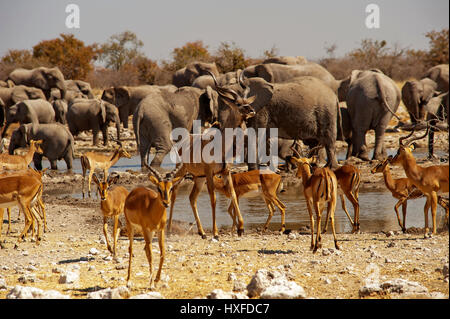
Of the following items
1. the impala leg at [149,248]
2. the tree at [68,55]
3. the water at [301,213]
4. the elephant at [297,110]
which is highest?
the tree at [68,55]

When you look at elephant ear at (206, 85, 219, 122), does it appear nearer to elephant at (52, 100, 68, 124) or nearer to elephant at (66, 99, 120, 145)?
elephant at (66, 99, 120, 145)

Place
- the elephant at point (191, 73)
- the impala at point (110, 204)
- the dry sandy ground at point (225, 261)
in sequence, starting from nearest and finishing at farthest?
the dry sandy ground at point (225, 261)
the impala at point (110, 204)
the elephant at point (191, 73)

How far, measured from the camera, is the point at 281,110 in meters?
18.3

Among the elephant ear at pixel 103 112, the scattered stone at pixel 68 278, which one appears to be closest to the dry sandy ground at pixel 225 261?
the scattered stone at pixel 68 278

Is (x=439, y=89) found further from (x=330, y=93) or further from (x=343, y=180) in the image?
(x=343, y=180)

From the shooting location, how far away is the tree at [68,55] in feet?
175

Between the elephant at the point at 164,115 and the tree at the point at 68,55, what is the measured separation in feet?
104

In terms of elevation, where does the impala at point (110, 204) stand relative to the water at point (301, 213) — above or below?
above

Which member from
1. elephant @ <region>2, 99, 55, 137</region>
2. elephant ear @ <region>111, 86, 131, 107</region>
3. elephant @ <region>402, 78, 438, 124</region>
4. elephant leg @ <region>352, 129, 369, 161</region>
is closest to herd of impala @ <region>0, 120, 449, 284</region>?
elephant leg @ <region>352, 129, 369, 161</region>

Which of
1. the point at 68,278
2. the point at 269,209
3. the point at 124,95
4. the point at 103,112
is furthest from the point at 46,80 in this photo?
the point at 68,278

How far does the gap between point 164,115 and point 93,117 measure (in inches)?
331

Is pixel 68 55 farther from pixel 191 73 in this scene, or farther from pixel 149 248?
pixel 149 248

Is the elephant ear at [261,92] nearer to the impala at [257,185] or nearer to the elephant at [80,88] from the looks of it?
the impala at [257,185]
